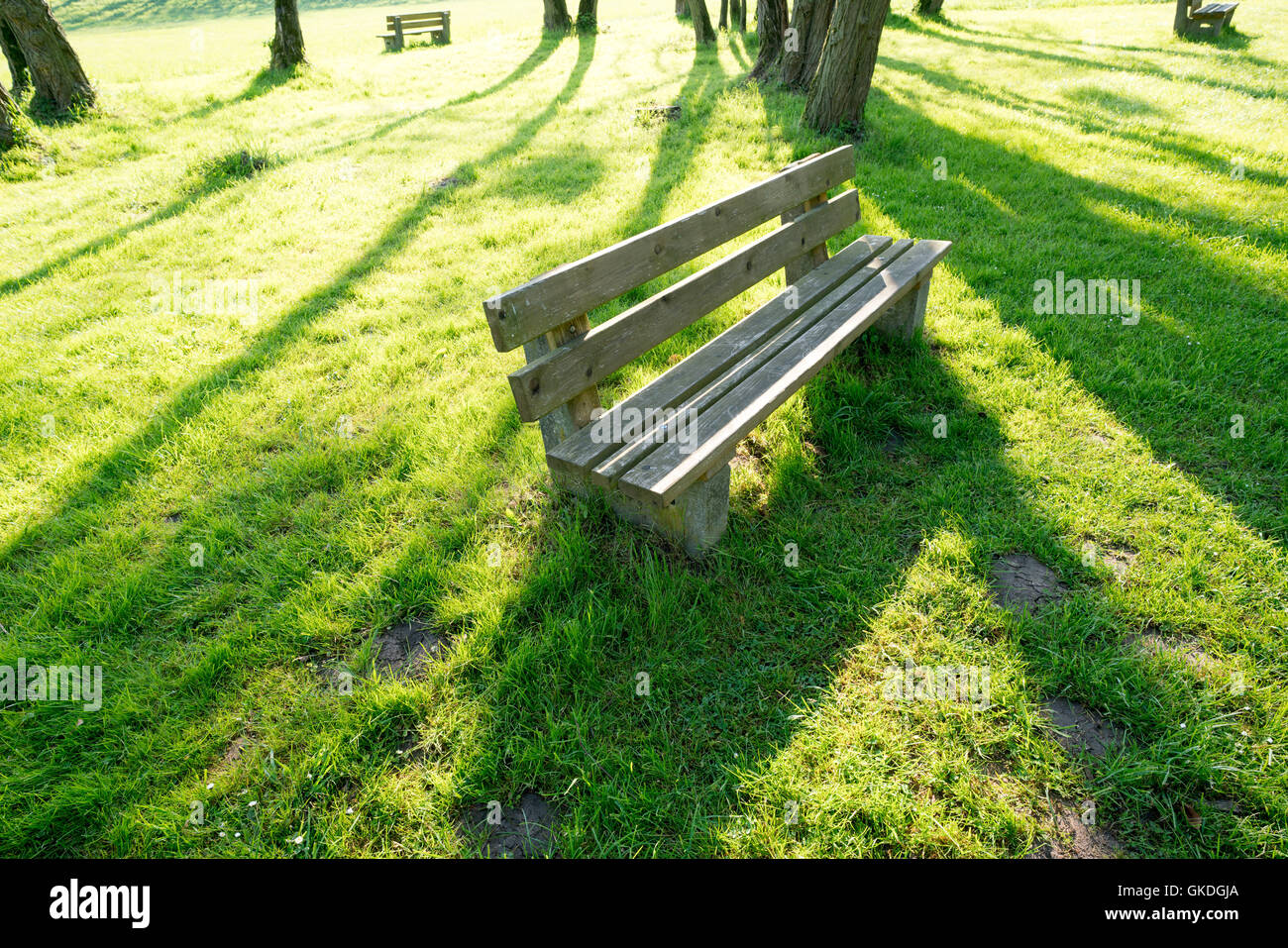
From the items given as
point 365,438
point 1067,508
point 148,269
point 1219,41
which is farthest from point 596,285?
point 1219,41

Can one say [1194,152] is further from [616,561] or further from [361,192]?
[361,192]

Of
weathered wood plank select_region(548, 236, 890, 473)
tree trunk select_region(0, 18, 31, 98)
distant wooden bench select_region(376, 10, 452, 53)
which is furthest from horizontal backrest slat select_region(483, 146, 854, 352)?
distant wooden bench select_region(376, 10, 452, 53)

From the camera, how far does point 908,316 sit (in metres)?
4.15

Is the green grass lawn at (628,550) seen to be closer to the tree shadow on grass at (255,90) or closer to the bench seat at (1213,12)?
the tree shadow on grass at (255,90)

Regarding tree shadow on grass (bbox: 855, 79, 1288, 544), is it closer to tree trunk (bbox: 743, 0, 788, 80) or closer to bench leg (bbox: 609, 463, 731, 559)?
bench leg (bbox: 609, 463, 731, 559)

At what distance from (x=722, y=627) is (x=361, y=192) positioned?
6.74 metres

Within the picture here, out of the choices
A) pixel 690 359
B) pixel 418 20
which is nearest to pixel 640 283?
pixel 690 359

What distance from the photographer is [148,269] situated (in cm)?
580

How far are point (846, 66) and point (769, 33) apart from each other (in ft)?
10.7

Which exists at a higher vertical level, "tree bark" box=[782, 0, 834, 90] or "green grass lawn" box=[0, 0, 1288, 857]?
"tree bark" box=[782, 0, 834, 90]

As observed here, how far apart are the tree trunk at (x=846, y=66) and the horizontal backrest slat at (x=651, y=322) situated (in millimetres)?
3699

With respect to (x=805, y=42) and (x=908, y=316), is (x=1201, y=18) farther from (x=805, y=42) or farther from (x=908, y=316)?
(x=908, y=316)

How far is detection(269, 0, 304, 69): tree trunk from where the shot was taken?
12.1 m

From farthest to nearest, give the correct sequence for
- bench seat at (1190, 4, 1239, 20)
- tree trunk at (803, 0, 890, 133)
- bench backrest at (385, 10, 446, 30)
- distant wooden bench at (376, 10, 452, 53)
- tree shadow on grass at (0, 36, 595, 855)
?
1. bench backrest at (385, 10, 446, 30)
2. distant wooden bench at (376, 10, 452, 53)
3. bench seat at (1190, 4, 1239, 20)
4. tree trunk at (803, 0, 890, 133)
5. tree shadow on grass at (0, 36, 595, 855)
